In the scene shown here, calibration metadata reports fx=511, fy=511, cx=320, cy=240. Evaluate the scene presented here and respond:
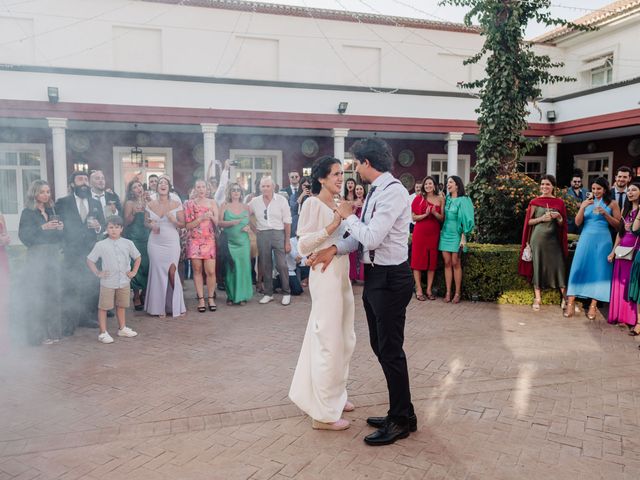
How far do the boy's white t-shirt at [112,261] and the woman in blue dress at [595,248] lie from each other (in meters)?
5.78

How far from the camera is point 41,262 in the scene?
5660mm

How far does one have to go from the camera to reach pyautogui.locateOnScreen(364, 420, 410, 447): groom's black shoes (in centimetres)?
338

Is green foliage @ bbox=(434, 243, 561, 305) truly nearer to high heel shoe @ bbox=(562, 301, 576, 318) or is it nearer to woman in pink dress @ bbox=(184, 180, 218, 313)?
high heel shoe @ bbox=(562, 301, 576, 318)

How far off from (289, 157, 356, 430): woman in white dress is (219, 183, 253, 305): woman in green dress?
13.4 feet

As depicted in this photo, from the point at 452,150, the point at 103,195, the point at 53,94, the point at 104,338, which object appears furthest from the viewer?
the point at 452,150

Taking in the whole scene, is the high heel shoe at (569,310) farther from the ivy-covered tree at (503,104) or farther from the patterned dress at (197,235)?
the patterned dress at (197,235)

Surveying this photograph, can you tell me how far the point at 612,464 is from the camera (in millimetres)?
3160

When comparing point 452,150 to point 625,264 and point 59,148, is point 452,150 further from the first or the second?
point 59,148

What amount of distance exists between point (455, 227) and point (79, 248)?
5222 millimetres

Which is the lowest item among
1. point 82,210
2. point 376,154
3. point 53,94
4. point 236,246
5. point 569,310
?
point 569,310

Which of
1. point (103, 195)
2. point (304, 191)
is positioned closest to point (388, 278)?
point (103, 195)

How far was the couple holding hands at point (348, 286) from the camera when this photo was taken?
132 inches

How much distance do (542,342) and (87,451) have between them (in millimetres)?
4751

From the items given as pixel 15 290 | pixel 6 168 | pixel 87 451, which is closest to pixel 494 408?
pixel 87 451
